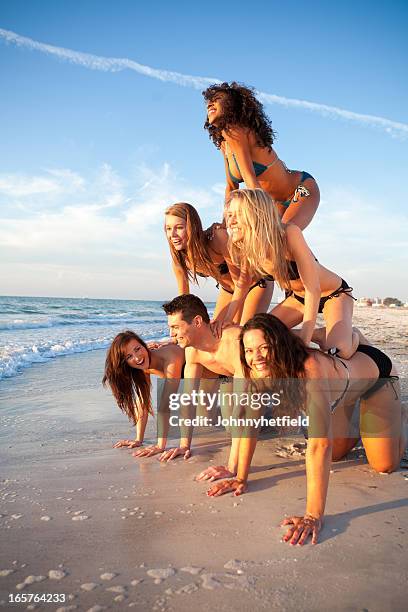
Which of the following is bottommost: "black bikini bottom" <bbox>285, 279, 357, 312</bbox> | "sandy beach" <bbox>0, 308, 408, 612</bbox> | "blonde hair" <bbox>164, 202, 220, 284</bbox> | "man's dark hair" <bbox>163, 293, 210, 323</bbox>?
"sandy beach" <bbox>0, 308, 408, 612</bbox>

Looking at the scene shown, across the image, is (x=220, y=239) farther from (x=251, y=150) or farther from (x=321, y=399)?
(x=321, y=399)

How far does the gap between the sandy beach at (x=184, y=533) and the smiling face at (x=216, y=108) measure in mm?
2915

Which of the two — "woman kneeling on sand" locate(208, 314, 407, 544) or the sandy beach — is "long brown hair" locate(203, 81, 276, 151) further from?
the sandy beach

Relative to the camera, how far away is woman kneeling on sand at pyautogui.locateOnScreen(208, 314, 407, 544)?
8.72ft

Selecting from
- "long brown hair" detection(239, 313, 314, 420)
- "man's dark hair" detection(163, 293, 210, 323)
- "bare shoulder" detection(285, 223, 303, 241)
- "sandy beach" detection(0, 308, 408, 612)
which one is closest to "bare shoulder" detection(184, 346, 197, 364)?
"man's dark hair" detection(163, 293, 210, 323)

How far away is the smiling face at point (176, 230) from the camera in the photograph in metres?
4.40

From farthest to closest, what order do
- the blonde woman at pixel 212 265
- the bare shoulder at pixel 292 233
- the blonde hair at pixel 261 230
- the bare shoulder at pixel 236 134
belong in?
the bare shoulder at pixel 236 134 < the blonde woman at pixel 212 265 < the bare shoulder at pixel 292 233 < the blonde hair at pixel 261 230

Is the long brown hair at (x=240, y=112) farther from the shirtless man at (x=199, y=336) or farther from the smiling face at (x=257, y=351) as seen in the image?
the smiling face at (x=257, y=351)

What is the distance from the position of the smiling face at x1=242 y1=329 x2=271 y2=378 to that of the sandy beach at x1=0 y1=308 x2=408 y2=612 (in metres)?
0.82

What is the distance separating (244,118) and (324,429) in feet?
9.77

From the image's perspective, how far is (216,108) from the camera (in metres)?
4.58

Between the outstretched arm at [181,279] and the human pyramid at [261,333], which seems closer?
the human pyramid at [261,333]

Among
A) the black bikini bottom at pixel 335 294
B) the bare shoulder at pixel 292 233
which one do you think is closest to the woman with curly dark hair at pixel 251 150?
the black bikini bottom at pixel 335 294

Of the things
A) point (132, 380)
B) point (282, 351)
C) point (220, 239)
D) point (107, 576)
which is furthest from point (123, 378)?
point (107, 576)
